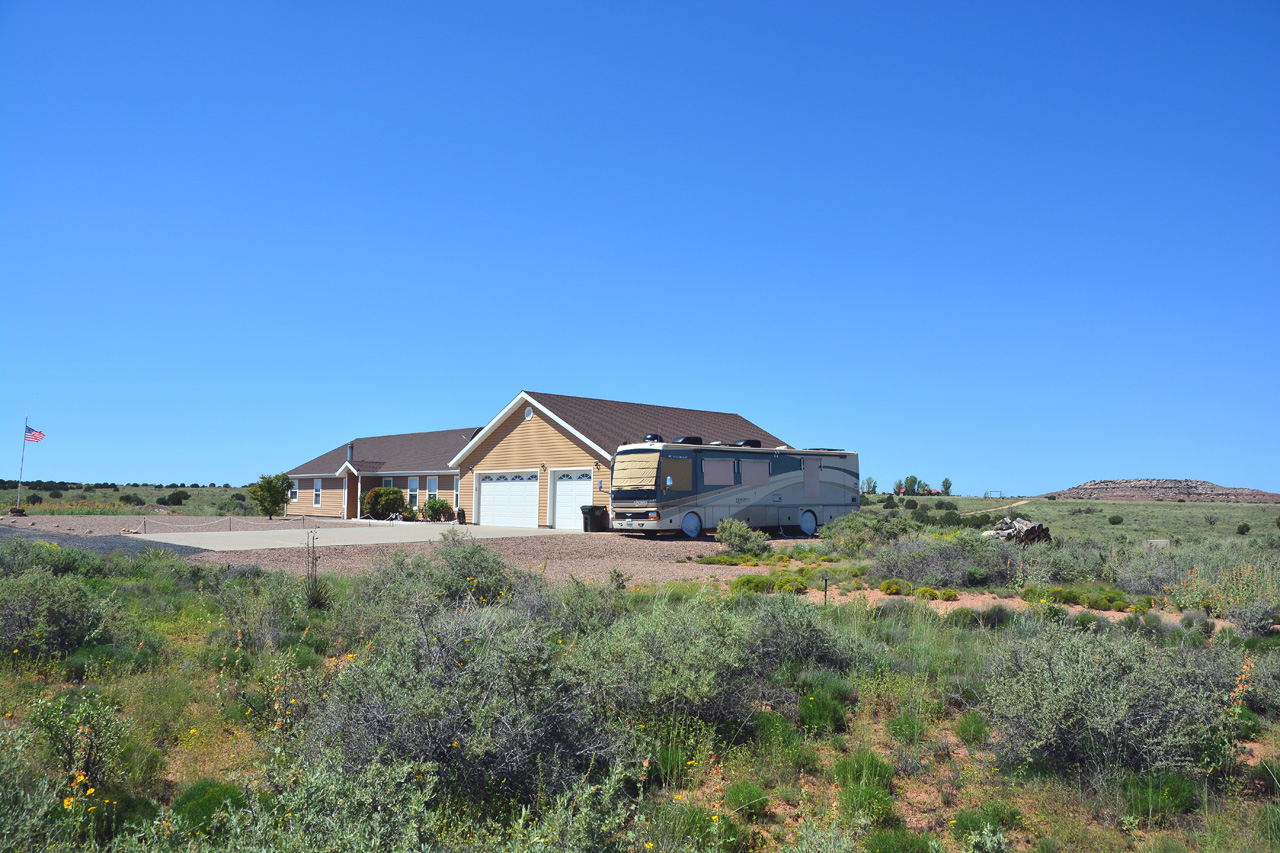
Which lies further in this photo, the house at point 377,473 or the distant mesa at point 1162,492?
the distant mesa at point 1162,492

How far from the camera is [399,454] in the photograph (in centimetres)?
3884

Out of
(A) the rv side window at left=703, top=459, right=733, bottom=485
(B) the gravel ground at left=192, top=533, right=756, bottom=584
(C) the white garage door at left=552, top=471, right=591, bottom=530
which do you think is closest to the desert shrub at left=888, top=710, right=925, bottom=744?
(B) the gravel ground at left=192, top=533, right=756, bottom=584

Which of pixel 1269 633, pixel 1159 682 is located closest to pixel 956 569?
pixel 1269 633

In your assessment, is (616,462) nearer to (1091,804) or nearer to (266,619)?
(266,619)

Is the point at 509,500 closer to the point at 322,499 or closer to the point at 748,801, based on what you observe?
the point at 322,499

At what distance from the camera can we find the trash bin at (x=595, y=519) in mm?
25438

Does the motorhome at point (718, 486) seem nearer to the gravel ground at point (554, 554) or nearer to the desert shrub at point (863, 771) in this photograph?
the gravel ground at point (554, 554)

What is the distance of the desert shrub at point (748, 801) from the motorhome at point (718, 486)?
17588 millimetres

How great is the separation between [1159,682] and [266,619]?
7.45 m

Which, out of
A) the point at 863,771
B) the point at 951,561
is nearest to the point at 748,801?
the point at 863,771

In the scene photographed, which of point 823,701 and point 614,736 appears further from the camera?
point 823,701

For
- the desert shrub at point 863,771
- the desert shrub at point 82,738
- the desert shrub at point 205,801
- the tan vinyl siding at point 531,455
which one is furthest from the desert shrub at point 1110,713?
the tan vinyl siding at point 531,455

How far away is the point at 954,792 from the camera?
4695mm

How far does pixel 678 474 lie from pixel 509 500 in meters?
9.87
